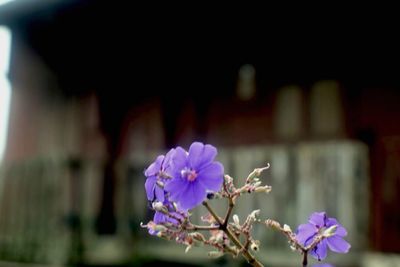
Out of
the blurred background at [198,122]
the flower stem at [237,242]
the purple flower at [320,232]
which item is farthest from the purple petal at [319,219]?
the blurred background at [198,122]

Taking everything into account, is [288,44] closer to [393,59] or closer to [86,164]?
[393,59]

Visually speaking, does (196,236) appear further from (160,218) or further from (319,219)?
(319,219)

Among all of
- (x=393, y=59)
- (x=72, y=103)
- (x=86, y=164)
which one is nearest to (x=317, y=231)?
(x=393, y=59)

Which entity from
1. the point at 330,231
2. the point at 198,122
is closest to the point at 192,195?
the point at 330,231

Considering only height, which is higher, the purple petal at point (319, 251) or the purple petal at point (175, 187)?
the purple petal at point (175, 187)

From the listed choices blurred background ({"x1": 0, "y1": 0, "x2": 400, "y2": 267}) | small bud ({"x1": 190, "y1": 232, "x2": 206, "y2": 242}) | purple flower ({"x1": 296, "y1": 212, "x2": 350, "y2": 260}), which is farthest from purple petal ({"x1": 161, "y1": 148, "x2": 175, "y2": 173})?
blurred background ({"x1": 0, "y1": 0, "x2": 400, "y2": 267})

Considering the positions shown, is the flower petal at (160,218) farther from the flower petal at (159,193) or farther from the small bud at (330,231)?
the small bud at (330,231)
